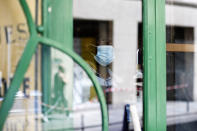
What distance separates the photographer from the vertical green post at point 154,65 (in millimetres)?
2654

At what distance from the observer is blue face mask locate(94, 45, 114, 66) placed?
108 inches

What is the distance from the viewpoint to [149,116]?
105 inches

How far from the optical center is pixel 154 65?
2676mm

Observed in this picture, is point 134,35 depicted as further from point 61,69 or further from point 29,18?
point 29,18

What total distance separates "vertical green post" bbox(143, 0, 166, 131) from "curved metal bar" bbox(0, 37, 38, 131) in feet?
3.35

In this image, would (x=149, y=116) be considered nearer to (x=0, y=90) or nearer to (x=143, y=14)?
(x=143, y=14)

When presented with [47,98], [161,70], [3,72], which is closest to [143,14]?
[161,70]

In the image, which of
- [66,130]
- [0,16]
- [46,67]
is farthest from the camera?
[66,130]

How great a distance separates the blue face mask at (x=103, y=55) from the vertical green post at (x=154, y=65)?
36 centimetres

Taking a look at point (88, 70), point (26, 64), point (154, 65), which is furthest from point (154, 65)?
point (26, 64)

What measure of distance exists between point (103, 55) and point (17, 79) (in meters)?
0.89

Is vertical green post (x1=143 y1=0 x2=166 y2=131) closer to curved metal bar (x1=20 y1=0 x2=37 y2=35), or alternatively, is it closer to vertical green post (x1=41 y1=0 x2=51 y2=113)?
vertical green post (x1=41 y1=0 x2=51 y2=113)

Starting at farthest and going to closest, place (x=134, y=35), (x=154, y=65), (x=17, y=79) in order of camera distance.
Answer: (x=134, y=35), (x=154, y=65), (x=17, y=79)

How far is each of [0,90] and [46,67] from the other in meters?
0.45
